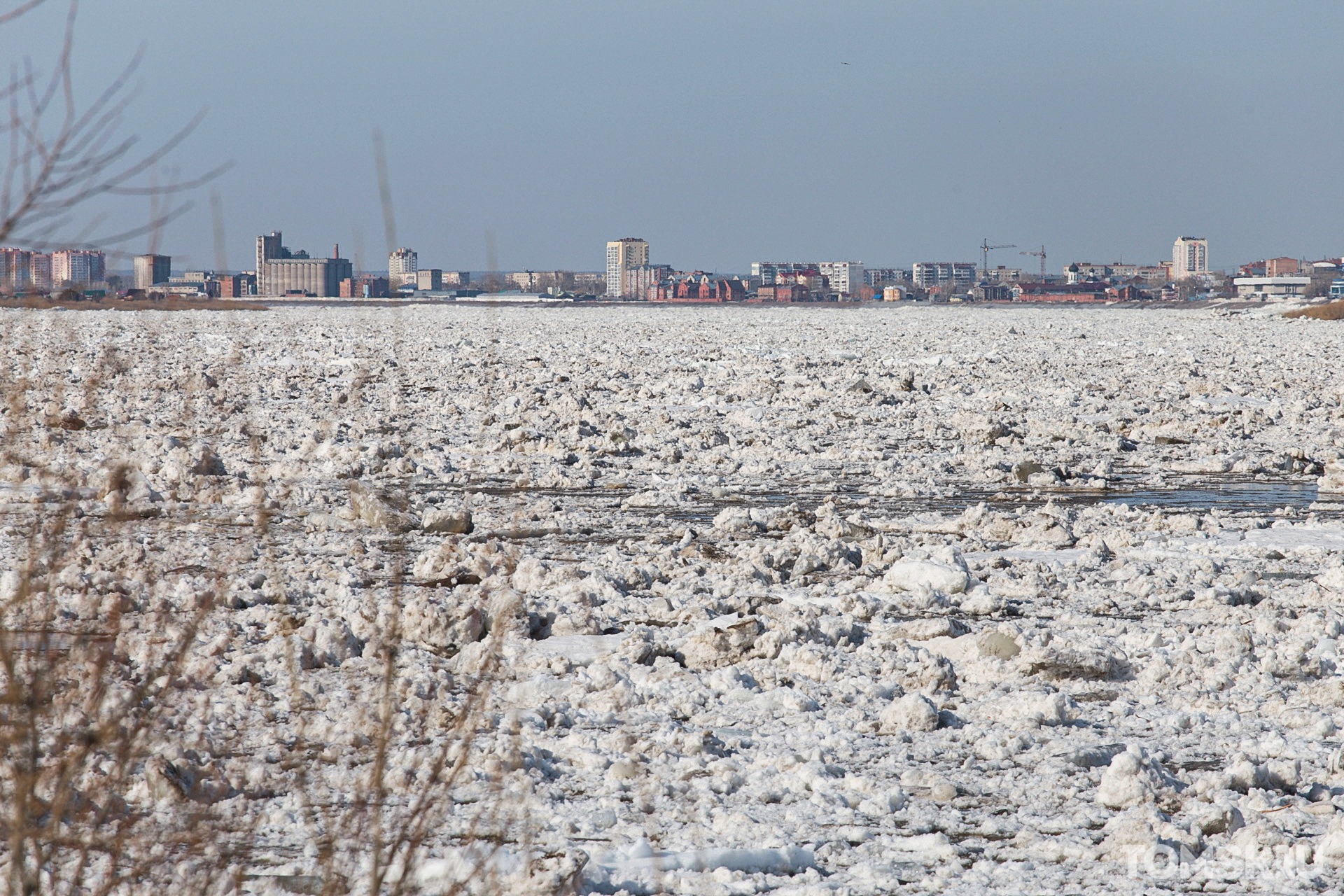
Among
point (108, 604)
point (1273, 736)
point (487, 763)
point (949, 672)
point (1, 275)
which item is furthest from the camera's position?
point (108, 604)

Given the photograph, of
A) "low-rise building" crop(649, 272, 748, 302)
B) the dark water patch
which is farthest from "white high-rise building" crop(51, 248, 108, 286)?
"low-rise building" crop(649, 272, 748, 302)

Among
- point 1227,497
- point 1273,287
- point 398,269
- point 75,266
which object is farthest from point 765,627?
point 1273,287

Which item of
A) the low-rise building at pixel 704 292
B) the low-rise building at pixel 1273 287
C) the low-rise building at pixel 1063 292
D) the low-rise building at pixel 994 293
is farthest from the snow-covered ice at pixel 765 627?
the low-rise building at pixel 1273 287

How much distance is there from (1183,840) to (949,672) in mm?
1492

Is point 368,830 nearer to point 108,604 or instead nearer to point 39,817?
point 39,817

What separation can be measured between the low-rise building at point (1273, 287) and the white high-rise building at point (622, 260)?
75783 mm

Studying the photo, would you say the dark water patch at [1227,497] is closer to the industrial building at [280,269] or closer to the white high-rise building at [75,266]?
the industrial building at [280,269]

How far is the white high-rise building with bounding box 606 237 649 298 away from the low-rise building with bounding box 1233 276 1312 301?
75.8 meters

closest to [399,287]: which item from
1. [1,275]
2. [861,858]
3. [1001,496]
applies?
[1,275]

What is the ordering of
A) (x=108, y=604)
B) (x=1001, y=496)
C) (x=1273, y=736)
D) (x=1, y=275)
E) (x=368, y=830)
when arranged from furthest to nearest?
1. (x=1001, y=496)
2. (x=108, y=604)
3. (x=1273, y=736)
4. (x=368, y=830)
5. (x=1, y=275)

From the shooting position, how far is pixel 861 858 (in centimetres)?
361

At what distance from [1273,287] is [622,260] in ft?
278

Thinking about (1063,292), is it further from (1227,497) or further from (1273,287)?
(1227,497)

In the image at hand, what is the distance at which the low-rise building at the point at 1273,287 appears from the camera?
5571 inches
